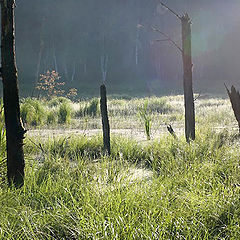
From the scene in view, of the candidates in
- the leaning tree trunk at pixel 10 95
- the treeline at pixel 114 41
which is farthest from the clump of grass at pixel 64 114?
the treeline at pixel 114 41

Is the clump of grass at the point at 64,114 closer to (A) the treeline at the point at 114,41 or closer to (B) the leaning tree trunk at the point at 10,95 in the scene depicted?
(B) the leaning tree trunk at the point at 10,95

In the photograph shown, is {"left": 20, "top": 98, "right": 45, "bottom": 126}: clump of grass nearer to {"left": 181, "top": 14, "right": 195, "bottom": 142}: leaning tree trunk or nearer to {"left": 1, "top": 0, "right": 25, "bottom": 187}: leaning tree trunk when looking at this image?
{"left": 181, "top": 14, "right": 195, "bottom": 142}: leaning tree trunk

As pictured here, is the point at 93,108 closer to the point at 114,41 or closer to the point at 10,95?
the point at 10,95

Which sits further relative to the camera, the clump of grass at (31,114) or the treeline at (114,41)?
the treeline at (114,41)

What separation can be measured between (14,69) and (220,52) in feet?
201

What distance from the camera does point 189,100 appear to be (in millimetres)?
6473

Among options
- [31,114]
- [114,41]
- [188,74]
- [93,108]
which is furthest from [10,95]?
[114,41]

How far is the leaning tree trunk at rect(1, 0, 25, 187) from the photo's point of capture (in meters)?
3.50

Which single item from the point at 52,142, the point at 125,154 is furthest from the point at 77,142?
the point at 125,154

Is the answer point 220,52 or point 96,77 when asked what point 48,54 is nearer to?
point 96,77

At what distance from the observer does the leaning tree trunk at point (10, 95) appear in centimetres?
350

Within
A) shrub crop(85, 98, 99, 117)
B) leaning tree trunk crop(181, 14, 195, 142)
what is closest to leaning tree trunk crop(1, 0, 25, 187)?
leaning tree trunk crop(181, 14, 195, 142)

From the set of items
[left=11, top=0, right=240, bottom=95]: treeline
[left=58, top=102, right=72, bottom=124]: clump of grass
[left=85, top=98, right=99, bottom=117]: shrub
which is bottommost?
[left=58, top=102, right=72, bottom=124]: clump of grass

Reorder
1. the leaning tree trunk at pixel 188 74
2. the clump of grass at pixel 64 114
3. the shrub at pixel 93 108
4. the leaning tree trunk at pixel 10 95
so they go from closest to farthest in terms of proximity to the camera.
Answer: the leaning tree trunk at pixel 10 95
the leaning tree trunk at pixel 188 74
the clump of grass at pixel 64 114
the shrub at pixel 93 108
